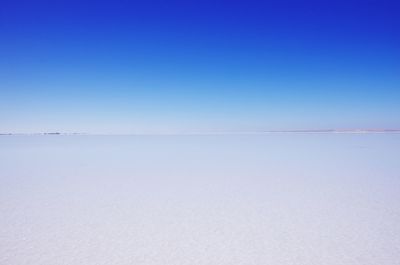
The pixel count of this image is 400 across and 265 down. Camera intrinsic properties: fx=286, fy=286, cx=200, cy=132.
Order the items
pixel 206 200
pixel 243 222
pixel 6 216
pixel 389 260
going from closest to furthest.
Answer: pixel 389 260 < pixel 243 222 < pixel 6 216 < pixel 206 200

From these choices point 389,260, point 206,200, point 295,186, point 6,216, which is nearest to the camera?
point 389,260

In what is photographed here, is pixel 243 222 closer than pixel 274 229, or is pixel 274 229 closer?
pixel 274 229

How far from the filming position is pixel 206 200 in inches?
126

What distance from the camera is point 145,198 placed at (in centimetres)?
332

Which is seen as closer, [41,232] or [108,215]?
[41,232]

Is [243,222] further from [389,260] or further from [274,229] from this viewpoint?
[389,260]

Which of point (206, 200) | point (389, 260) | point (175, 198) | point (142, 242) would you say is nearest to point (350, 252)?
point (389, 260)

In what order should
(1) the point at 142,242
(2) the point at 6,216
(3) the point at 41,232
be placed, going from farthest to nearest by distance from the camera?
(2) the point at 6,216
(3) the point at 41,232
(1) the point at 142,242

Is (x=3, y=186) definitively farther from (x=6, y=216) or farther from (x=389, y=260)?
(x=389, y=260)

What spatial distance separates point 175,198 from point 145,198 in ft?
1.14

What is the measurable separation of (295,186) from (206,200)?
1.38 m

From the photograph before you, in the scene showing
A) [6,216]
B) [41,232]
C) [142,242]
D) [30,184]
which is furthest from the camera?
[30,184]

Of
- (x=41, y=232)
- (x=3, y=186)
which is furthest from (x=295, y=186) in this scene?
(x=3, y=186)

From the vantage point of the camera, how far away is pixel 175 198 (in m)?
3.30
